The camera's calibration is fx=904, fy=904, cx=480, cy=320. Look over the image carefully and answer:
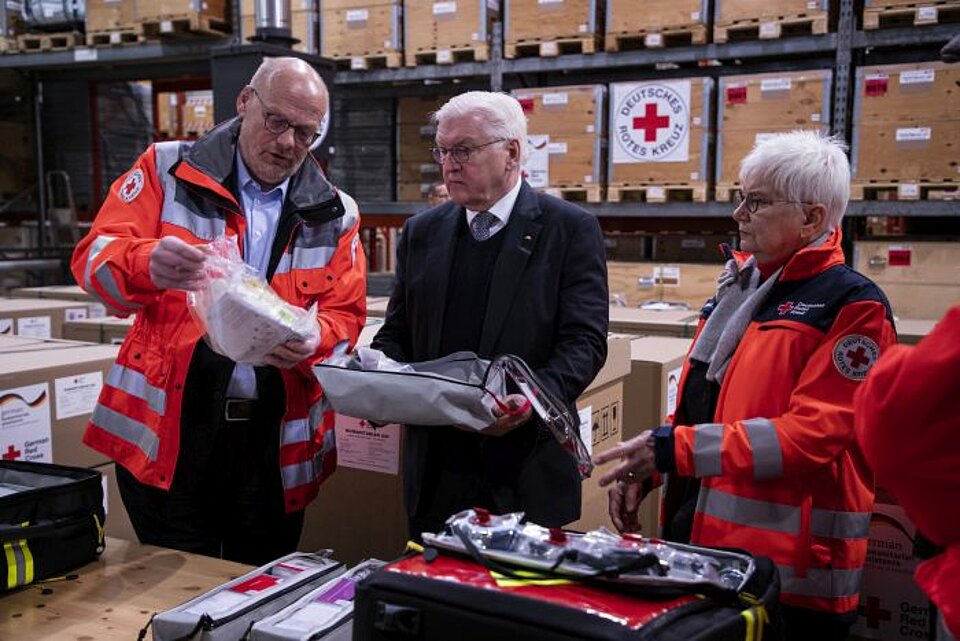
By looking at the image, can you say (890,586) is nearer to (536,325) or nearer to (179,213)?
(536,325)

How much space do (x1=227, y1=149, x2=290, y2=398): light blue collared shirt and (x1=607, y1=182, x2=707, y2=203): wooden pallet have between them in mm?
4231

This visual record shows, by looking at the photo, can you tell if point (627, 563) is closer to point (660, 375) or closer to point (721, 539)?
point (721, 539)

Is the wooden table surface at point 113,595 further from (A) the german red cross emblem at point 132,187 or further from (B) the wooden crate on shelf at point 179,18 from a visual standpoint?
(B) the wooden crate on shelf at point 179,18

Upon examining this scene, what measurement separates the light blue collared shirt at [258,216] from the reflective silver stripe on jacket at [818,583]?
1.26 meters

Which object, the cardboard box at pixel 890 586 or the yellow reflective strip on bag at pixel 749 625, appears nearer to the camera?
the yellow reflective strip on bag at pixel 749 625

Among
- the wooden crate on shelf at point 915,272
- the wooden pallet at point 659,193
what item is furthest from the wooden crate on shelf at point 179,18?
the wooden crate on shelf at point 915,272

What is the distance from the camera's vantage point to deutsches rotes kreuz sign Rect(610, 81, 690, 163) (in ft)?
19.4

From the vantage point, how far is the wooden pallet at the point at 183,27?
7.49 metres

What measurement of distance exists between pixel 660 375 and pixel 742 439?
1.51 metres

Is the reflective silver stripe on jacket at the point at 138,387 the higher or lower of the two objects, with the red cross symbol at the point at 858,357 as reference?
lower

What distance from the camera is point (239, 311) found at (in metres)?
1.90

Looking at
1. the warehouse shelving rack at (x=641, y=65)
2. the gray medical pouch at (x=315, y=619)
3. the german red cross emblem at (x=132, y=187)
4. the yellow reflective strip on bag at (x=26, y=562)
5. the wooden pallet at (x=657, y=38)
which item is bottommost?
the yellow reflective strip on bag at (x=26, y=562)

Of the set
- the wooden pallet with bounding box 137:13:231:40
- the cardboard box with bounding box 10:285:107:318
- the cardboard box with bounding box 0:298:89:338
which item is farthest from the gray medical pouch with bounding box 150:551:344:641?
the wooden pallet with bounding box 137:13:231:40

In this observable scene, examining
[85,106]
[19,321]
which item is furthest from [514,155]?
[85,106]
